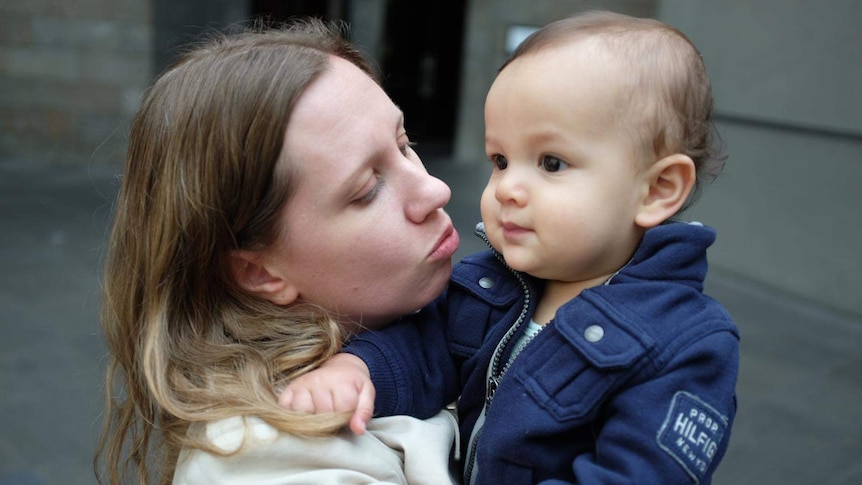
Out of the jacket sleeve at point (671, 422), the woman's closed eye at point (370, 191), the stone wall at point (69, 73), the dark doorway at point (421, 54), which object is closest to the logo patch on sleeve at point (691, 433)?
the jacket sleeve at point (671, 422)

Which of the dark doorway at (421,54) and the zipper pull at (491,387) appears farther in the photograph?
the dark doorway at (421,54)

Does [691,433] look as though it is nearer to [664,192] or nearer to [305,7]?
[664,192]

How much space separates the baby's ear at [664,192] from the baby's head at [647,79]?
3 cm

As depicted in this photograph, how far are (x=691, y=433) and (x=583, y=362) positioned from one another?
0.18 metres

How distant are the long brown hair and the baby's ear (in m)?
0.57

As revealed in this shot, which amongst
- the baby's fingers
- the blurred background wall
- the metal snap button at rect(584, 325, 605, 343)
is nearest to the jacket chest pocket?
the metal snap button at rect(584, 325, 605, 343)

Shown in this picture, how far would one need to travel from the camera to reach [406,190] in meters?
1.49

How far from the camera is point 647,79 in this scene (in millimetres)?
1321

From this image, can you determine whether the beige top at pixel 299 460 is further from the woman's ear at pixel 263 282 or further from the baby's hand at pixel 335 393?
the woman's ear at pixel 263 282

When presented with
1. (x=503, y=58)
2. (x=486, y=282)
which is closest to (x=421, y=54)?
(x=503, y=58)

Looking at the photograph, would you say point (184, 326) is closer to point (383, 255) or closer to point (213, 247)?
point (213, 247)

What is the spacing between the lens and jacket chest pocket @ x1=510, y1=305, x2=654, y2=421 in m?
1.24

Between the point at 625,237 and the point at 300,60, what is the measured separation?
623 millimetres

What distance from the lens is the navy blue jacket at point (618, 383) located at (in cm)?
121
